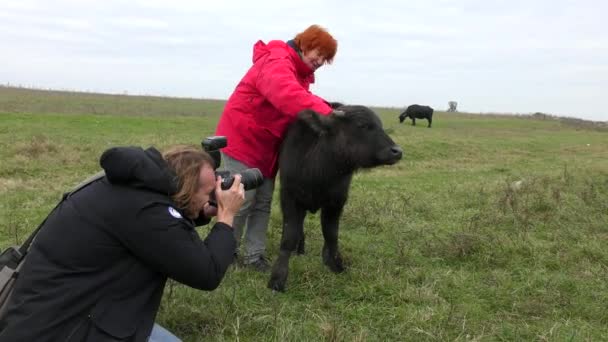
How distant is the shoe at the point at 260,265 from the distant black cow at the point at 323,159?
0.47m

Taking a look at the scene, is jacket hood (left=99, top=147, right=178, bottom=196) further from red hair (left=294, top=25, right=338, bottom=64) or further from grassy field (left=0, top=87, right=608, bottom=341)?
red hair (left=294, top=25, right=338, bottom=64)

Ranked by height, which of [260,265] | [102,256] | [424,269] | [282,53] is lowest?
[260,265]

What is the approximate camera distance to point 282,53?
4.76m

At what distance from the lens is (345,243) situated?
20.1ft

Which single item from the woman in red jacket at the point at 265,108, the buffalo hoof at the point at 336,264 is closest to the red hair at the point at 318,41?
the woman in red jacket at the point at 265,108

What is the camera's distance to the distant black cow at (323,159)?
14.9ft

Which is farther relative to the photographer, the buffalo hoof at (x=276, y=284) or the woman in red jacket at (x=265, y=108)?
the buffalo hoof at (x=276, y=284)

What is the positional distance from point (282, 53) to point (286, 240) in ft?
5.36

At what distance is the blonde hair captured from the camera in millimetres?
2846

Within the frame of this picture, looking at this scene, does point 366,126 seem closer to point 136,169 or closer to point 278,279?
point 278,279

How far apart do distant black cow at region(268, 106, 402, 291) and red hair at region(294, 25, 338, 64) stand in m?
0.54

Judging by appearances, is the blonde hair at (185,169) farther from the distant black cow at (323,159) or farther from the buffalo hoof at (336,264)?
the buffalo hoof at (336,264)

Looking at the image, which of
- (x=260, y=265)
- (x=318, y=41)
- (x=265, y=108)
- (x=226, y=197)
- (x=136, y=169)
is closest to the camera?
(x=136, y=169)

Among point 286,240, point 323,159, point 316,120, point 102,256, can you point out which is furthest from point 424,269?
point 102,256
